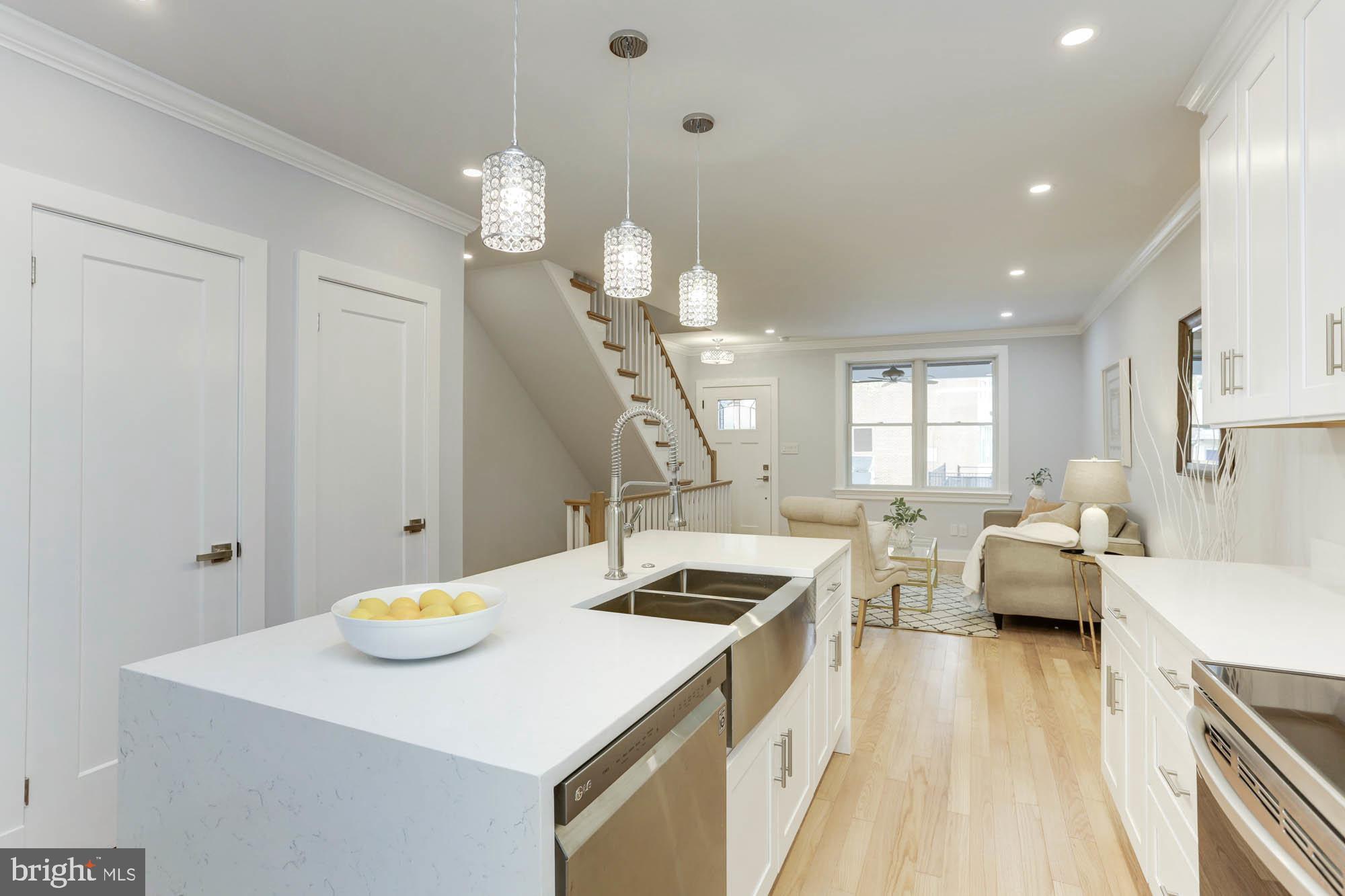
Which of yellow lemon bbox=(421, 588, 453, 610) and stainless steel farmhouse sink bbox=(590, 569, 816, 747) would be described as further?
stainless steel farmhouse sink bbox=(590, 569, 816, 747)

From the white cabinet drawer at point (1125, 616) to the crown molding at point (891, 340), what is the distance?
5177 mm

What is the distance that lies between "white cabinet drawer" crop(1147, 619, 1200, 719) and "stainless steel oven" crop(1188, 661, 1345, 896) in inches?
7.2

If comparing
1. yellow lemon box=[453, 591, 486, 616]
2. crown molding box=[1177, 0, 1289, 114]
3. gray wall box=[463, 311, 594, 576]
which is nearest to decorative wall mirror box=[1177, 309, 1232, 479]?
crown molding box=[1177, 0, 1289, 114]

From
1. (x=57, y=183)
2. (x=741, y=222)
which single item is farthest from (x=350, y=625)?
(x=741, y=222)

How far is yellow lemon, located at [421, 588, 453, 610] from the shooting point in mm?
1379

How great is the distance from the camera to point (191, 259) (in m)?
2.42

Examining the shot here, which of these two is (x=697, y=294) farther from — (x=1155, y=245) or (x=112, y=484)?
(x=1155, y=245)

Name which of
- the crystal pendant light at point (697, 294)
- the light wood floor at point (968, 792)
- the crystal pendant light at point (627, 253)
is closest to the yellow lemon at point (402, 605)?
the crystal pendant light at point (627, 253)

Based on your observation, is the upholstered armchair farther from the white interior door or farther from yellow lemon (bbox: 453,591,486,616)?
yellow lemon (bbox: 453,591,486,616)

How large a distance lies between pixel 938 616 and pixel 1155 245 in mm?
2836

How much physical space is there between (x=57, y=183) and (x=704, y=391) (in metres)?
6.90

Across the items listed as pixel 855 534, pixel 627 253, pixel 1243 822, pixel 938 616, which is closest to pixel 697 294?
pixel 627 253

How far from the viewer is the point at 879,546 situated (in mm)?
4480

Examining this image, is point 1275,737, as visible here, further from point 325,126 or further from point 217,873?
point 325,126
